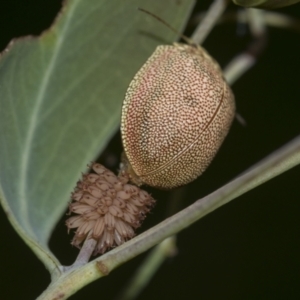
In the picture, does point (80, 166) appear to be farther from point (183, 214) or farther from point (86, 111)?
point (183, 214)

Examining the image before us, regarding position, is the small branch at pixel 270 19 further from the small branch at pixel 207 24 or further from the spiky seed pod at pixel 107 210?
the spiky seed pod at pixel 107 210

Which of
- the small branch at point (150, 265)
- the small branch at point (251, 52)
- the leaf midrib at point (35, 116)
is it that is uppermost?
the small branch at point (251, 52)

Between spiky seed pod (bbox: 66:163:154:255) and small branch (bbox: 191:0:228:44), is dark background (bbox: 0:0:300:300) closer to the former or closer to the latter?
small branch (bbox: 191:0:228:44)

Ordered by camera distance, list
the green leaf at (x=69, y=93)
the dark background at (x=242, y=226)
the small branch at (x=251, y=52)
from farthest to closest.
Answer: the dark background at (x=242, y=226) → the small branch at (x=251, y=52) → the green leaf at (x=69, y=93)

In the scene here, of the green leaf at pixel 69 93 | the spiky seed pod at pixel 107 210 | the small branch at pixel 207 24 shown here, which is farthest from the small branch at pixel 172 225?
the small branch at pixel 207 24

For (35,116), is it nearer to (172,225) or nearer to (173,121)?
(173,121)

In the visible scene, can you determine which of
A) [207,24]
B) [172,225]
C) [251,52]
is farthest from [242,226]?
[172,225]
